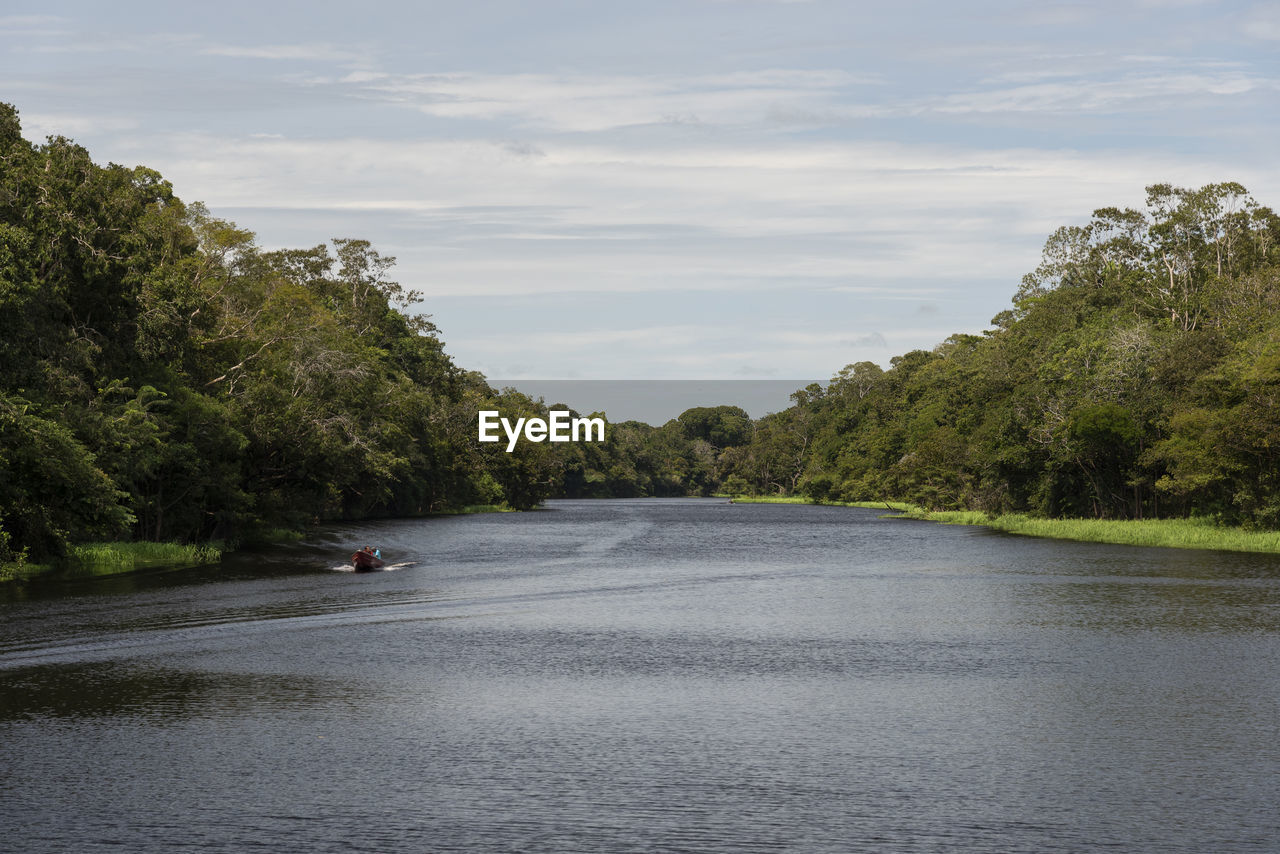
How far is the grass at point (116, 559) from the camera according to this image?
3862 cm

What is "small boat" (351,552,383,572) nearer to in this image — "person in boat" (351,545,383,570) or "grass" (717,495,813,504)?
"person in boat" (351,545,383,570)

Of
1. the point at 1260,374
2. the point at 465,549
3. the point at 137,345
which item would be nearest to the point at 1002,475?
the point at 1260,374

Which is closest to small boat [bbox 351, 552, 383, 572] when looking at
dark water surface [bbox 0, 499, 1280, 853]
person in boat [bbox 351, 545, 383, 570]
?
person in boat [bbox 351, 545, 383, 570]

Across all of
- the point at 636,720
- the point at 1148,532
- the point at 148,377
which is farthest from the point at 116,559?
the point at 1148,532

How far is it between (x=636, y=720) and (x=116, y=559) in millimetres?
32487

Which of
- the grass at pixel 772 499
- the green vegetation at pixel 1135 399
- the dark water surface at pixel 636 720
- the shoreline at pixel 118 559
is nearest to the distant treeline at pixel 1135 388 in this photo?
the green vegetation at pixel 1135 399

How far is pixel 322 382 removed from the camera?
2247 inches

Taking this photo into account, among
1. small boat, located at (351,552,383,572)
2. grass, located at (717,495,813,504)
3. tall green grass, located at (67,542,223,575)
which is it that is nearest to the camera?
tall green grass, located at (67,542,223,575)

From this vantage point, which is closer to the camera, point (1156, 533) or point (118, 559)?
point (118, 559)

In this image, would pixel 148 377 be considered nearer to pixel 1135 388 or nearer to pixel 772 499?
pixel 1135 388

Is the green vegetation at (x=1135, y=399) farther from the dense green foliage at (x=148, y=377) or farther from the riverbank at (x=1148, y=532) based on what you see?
the dense green foliage at (x=148, y=377)

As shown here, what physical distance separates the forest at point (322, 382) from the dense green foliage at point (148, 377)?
127 mm

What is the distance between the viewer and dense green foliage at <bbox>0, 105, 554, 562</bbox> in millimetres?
37469

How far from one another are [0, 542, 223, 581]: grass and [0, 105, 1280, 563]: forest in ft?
2.51
